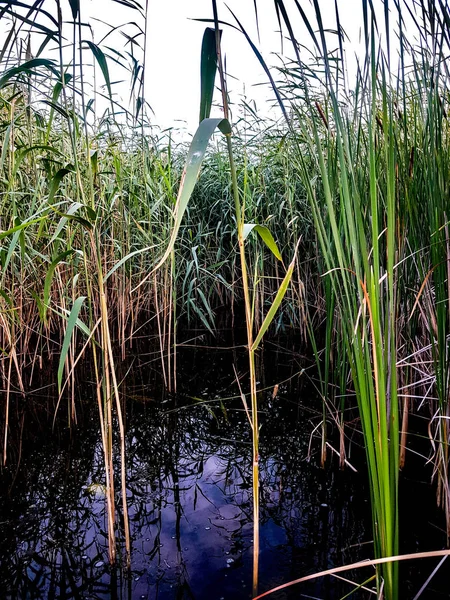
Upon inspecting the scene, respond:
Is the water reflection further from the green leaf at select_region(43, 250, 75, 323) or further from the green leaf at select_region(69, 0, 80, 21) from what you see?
the green leaf at select_region(69, 0, 80, 21)

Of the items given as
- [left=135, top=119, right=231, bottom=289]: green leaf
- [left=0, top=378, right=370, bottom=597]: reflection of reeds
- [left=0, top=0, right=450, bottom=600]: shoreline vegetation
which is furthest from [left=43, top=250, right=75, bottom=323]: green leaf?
[left=0, top=378, right=370, bottom=597]: reflection of reeds

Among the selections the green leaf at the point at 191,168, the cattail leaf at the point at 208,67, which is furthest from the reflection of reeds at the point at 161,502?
the cattail leaf at the point at 208,67

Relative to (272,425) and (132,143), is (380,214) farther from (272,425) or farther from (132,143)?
(132,143)

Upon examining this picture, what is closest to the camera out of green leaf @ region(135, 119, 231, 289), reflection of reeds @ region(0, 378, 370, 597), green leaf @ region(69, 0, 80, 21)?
green leaf @ region(135, 119, 231, 289)

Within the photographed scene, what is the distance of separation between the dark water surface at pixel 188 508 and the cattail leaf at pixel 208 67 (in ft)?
3.24

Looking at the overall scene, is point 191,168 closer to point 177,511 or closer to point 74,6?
point 74,6

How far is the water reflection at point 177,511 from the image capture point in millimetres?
954

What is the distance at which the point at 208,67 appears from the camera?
56 cm

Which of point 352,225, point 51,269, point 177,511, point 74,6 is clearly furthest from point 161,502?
point 74,6

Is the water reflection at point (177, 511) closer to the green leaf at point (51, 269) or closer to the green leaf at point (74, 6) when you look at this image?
the green leaf at point (51, 269)

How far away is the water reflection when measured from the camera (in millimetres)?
→ 954

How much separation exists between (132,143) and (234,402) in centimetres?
199

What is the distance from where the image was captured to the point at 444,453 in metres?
1.00

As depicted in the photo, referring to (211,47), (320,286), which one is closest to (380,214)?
(211,47)
